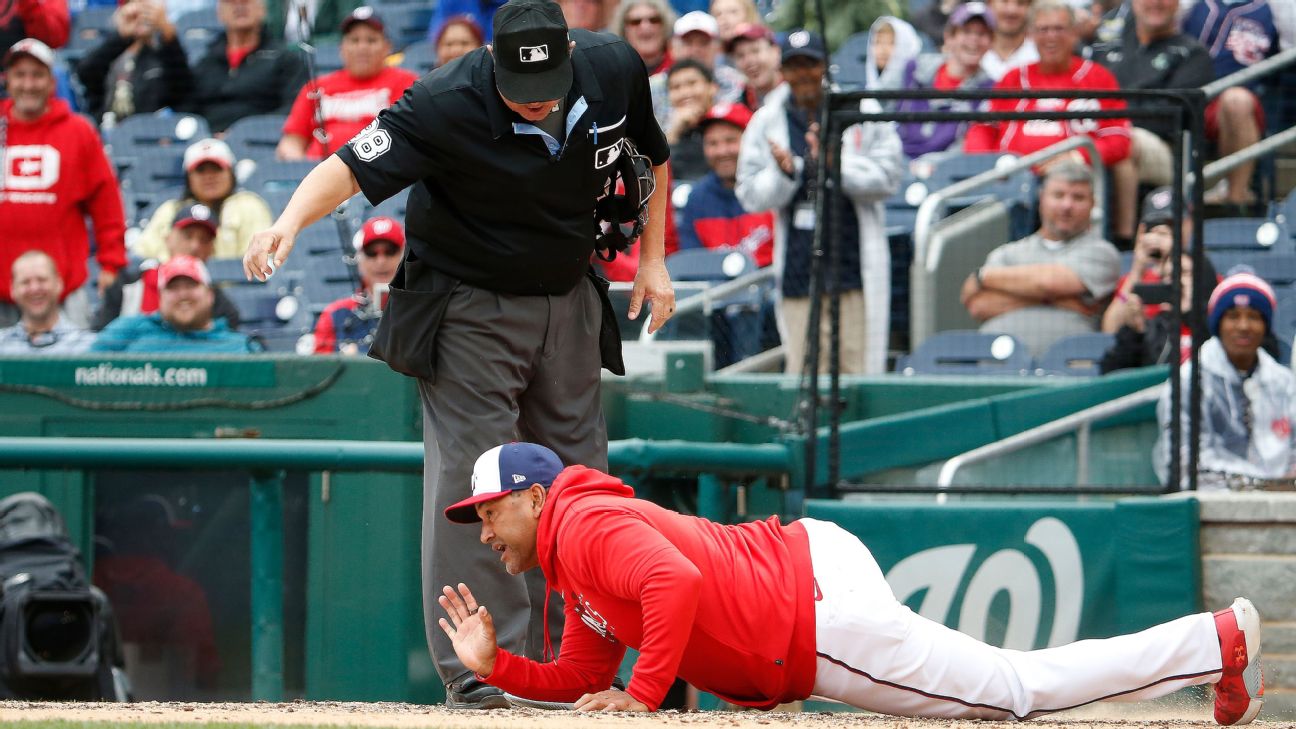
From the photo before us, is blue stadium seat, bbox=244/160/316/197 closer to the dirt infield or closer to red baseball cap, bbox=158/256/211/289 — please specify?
red baseball cap, bbox=158/256/211/289

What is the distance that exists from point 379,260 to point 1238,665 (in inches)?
177

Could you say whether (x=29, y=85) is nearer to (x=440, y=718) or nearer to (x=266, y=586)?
(x=266, y=586)

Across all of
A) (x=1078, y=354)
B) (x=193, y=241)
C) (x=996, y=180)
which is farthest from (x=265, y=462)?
(x=996, y=180)

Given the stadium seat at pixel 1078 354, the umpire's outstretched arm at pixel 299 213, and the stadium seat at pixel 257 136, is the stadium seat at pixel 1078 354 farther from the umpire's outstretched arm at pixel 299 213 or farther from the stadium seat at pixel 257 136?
the stadium seat at pixel 257 136

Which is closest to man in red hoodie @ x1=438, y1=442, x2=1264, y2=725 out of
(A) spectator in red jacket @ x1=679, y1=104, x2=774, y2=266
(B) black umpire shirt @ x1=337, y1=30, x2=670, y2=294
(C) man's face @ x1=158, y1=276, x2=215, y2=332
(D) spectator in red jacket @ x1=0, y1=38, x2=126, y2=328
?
(B) black umpire shirt @ x1=337, y1=30, x2=670, y2=294

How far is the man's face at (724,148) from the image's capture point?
848 centimetres

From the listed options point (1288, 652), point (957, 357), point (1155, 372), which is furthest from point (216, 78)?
point (1288, 652)

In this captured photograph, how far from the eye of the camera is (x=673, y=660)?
146 inches

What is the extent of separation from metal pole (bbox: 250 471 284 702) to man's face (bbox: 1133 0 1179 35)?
535 cm

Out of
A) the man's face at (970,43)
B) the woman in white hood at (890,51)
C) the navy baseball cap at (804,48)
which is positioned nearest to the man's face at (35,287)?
the navy baseball cap at (804,48)

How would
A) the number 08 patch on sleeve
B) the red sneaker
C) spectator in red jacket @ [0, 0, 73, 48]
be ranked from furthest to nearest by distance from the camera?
spectator in red jacket @ [0, 0, 73, 48] → the number 08 patch on sleeve → the red sneaker

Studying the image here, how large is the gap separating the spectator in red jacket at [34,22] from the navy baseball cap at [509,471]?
853 centimetres

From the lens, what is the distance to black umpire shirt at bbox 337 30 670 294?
4.16 m

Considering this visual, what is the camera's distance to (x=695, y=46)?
946 cm
